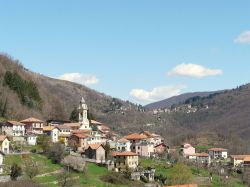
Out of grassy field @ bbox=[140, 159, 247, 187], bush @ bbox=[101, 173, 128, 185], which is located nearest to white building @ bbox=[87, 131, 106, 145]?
grassy field @ bbox=[140, 159, 247, 187]

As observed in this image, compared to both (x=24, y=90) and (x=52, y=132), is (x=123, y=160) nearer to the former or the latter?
(x=52, y=132)

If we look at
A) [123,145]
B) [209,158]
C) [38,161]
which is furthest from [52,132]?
[209,158]

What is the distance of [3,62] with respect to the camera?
127m

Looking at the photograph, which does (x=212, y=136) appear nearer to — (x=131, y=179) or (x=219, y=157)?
(x=219, y=157)

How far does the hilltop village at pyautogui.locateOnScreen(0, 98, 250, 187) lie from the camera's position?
70.3 meters

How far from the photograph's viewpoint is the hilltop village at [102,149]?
70312mm

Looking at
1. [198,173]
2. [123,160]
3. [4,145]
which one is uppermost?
[4,145]

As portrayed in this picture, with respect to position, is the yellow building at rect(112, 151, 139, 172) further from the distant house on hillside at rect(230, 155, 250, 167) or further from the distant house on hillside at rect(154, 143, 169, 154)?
the distant house on hillside at rect(230, 155, 250, 167)

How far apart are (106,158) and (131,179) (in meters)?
7.79

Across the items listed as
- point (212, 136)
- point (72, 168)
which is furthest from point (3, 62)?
point (72, 168)

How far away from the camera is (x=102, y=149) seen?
248 ft

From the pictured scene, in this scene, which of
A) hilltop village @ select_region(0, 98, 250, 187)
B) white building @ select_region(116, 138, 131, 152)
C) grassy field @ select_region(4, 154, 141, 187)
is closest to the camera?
grassy field @ select_region(4, 154, 141, 187)

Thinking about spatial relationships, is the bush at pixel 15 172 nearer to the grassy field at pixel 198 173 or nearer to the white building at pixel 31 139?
the white building at pixel 31 139

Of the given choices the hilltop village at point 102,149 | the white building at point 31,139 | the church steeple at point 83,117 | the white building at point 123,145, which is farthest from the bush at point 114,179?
the church steeple at point 83,117
